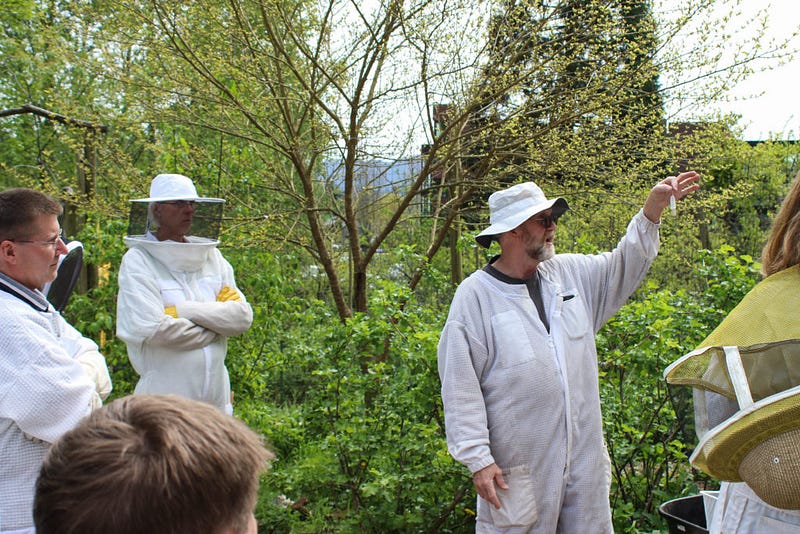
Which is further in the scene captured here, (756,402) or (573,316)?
(573,316)

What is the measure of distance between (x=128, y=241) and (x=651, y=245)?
2.70m

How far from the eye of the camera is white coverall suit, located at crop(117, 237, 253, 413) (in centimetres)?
356

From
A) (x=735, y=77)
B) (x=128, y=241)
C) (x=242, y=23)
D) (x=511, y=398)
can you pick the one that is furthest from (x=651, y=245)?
(x=242, y=23)

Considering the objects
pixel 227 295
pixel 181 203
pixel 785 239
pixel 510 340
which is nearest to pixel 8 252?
pixel 181 203

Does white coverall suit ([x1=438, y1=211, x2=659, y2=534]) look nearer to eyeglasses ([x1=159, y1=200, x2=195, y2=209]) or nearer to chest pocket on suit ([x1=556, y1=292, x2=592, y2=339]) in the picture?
chest pocket on suit ([x1=556, y1=292, x2=592, y2=339])

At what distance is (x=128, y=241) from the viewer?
378cm

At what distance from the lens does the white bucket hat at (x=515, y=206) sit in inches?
116

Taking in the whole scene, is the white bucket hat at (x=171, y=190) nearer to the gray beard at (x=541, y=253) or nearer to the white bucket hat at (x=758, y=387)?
the gray beard at (x=541, y=253)

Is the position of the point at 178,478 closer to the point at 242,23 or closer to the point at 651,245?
the point at 651,245

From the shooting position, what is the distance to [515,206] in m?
3.02

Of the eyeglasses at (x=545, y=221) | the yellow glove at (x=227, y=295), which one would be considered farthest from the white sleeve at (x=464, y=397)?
the yellow glove at (x=227, y=295)

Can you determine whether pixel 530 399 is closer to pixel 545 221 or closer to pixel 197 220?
pixel 545 221

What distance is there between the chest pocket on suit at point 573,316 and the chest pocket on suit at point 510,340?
19cm

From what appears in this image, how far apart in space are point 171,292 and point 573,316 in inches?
84.7
